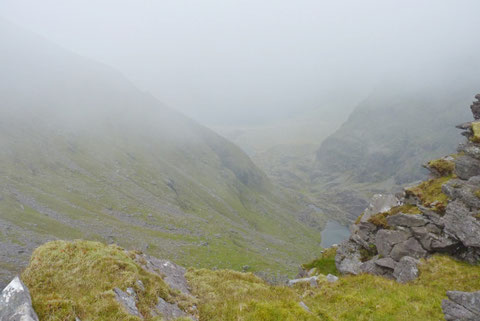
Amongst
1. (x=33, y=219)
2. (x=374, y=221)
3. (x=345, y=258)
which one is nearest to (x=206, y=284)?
(x=345, y=258)

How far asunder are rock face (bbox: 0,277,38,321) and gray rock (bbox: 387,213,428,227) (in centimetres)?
2700

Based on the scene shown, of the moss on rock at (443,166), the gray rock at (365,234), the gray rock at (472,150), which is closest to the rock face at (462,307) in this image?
the gray rock at (365,234)

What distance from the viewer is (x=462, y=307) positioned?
12992mm

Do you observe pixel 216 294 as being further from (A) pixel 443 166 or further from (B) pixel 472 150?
(A) pixel 443 166

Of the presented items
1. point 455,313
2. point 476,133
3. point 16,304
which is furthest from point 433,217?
point 16,304

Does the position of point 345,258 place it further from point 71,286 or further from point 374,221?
point 71,286

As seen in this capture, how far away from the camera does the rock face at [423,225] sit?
2100cm

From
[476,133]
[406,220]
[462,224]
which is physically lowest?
[406,220]

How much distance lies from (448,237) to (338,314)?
13.8m

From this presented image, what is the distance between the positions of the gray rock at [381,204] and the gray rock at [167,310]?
80.9ft

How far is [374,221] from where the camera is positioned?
29.2 metres

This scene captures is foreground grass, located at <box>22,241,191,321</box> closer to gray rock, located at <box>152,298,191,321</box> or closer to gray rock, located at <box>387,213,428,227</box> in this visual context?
gray rock, located at <box>152,298,191,321</box>

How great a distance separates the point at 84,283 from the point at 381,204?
30888 mm

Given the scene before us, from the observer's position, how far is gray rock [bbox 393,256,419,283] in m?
Answer: 19.9
